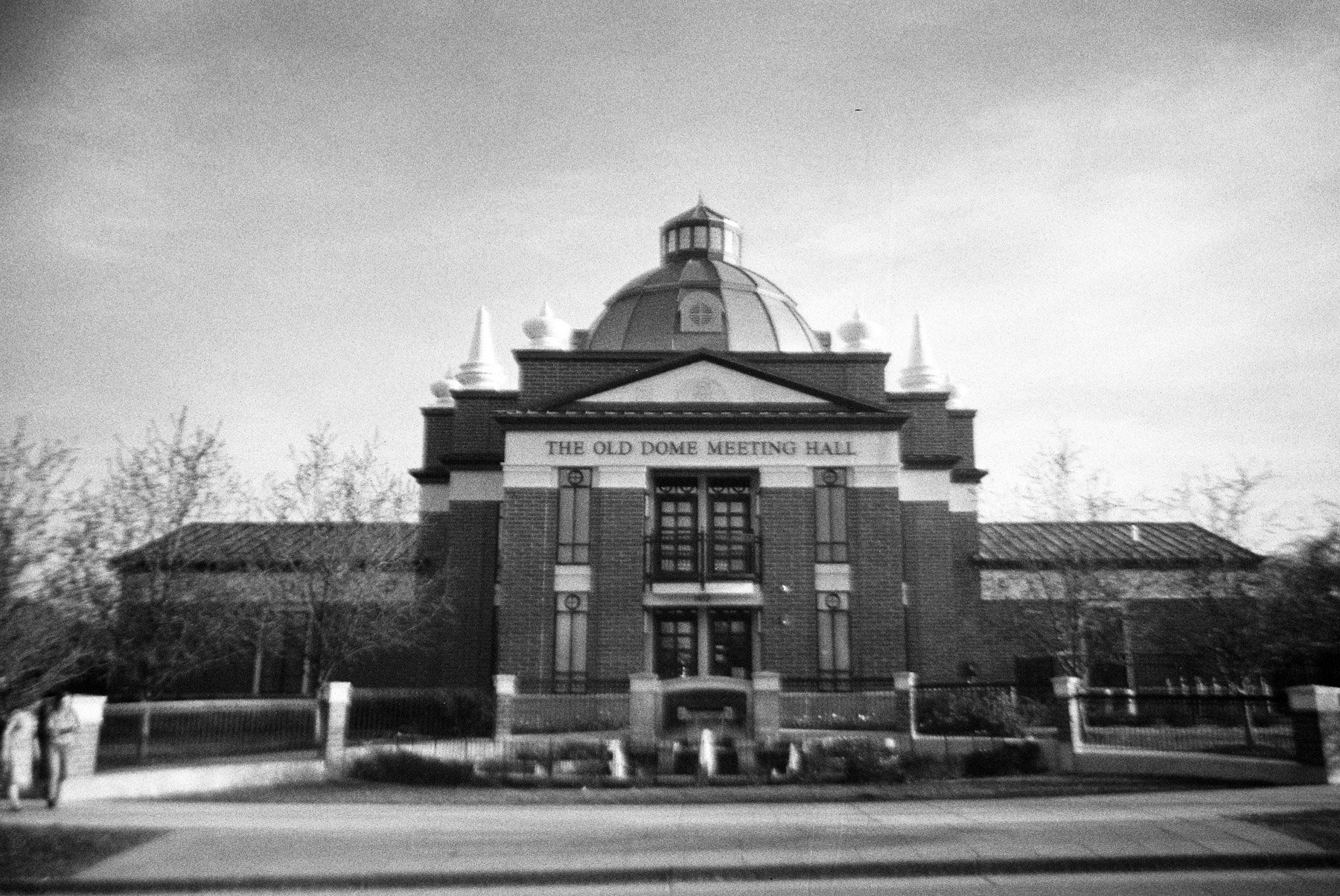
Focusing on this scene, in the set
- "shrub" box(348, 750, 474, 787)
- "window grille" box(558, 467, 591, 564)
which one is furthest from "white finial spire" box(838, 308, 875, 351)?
"shrub" box(348, 750, 474, 787)

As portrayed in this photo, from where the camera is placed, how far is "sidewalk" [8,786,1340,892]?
11227 mm

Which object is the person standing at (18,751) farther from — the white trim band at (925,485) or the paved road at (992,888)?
the white trim band at (925,485)

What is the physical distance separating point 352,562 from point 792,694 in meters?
12.4

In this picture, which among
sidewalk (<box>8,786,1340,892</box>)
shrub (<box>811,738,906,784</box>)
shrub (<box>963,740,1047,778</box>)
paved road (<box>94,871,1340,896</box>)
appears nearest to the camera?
paved road (<box>94,871,1340,896</box>)

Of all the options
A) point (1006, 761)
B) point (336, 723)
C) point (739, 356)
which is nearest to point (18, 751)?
point (336, 723)

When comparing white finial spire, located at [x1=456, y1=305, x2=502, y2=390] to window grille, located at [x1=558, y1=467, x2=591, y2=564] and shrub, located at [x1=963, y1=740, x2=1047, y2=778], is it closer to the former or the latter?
window grille, located at [x1=558, y1=467, x2=591, y2=564]

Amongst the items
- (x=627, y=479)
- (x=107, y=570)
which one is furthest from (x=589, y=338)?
(x=107, y=570)

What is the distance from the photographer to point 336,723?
21328 mm

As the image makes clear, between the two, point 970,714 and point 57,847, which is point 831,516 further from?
point 57,847

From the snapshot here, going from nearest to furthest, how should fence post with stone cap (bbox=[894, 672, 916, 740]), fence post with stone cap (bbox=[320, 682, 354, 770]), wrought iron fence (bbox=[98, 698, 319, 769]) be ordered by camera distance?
1. wrought iron fence (bbox=[98, 698, 319, 769])
2. fence post with stone cap (bbox=[320, 682, 354, 770])
3. fence post with stone cap (bbox=[894, 672, 916, 740])

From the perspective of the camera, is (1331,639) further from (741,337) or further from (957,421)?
(741,337)

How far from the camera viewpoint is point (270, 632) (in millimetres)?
30969

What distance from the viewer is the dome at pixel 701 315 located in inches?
1476

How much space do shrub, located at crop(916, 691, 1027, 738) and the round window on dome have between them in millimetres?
14748
